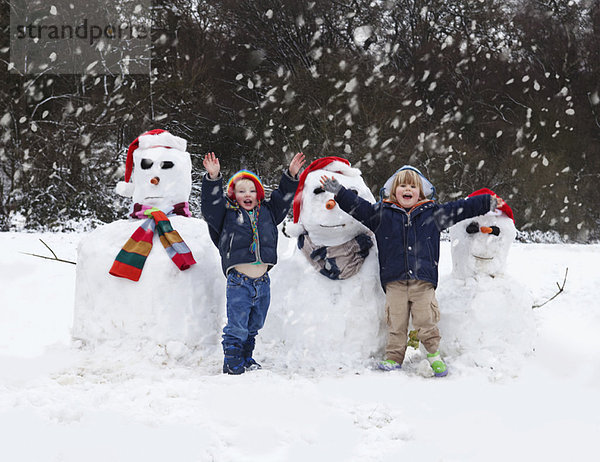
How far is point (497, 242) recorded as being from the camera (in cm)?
365

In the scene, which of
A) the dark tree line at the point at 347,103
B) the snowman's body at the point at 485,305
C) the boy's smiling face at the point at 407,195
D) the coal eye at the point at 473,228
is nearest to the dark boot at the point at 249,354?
the snowman's body at the point at 485,305

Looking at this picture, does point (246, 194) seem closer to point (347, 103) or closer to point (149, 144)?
point (149, 144)

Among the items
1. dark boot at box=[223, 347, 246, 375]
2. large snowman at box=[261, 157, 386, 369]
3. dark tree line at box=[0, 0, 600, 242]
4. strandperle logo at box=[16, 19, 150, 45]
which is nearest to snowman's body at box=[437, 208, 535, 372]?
large snowman at box=[261, 157, 386, 369]

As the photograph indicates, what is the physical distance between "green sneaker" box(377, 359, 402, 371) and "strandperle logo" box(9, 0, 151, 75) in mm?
10602

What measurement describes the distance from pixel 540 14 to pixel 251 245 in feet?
47.5

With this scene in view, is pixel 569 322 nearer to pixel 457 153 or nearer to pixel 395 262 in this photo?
pixel 395 262

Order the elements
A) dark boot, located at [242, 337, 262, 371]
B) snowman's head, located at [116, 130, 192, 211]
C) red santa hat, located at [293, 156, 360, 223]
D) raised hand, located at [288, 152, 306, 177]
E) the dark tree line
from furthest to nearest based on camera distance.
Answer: the dark tree line
snowman's head, located at [116, 130, 192, 211]
red santa hat, located at [293, 156, 360, 223]
raised hand, located at [288, 152, 306, 177]
dark boot, located at [242, 337, 262, 371]

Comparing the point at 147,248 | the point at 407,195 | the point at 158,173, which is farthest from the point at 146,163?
the point at 407,195

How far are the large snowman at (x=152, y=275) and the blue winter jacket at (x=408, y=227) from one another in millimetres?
1082

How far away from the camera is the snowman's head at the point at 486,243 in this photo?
11.9 feet

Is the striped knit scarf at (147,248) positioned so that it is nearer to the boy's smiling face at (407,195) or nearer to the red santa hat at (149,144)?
the red santa hat at (149,144)

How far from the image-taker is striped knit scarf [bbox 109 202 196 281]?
3572 mm

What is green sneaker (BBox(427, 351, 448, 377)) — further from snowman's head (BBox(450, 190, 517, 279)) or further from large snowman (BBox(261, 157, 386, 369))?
snowman's head (BBox(450, 190, 517, 279))

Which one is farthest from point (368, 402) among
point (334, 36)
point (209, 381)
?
point (334, 36)
